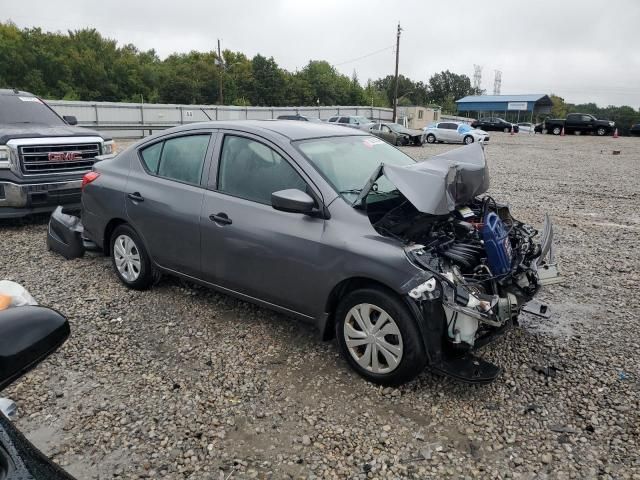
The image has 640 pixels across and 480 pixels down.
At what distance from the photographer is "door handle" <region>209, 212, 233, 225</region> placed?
13.1 ft

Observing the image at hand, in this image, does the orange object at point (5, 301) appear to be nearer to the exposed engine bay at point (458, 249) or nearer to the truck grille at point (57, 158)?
the exposed engine bay at point (458, 249)

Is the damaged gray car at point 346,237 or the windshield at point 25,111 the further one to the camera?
the windshield at point 25,111

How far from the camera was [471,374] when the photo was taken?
10.5 ft

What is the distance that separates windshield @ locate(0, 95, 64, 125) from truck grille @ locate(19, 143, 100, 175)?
112cm

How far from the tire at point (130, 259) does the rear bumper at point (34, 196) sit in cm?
276

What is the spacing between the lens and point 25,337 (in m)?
1.47

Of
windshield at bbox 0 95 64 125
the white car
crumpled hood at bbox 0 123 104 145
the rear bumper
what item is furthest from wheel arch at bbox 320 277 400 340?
the white car

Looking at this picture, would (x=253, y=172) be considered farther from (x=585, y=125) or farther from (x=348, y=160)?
(x=585, y=125)

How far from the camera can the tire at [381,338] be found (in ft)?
10.5

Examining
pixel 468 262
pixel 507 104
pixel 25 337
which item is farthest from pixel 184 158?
pixel 507 104

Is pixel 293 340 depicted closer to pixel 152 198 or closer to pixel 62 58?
pixel 152 198

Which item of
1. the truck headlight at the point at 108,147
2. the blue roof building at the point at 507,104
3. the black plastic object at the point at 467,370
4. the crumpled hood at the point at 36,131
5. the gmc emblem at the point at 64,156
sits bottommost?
the black plastic object at the point at 467,370

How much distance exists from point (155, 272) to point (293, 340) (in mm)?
1641

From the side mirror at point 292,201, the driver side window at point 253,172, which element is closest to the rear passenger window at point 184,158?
the driver side window at point 253,172
